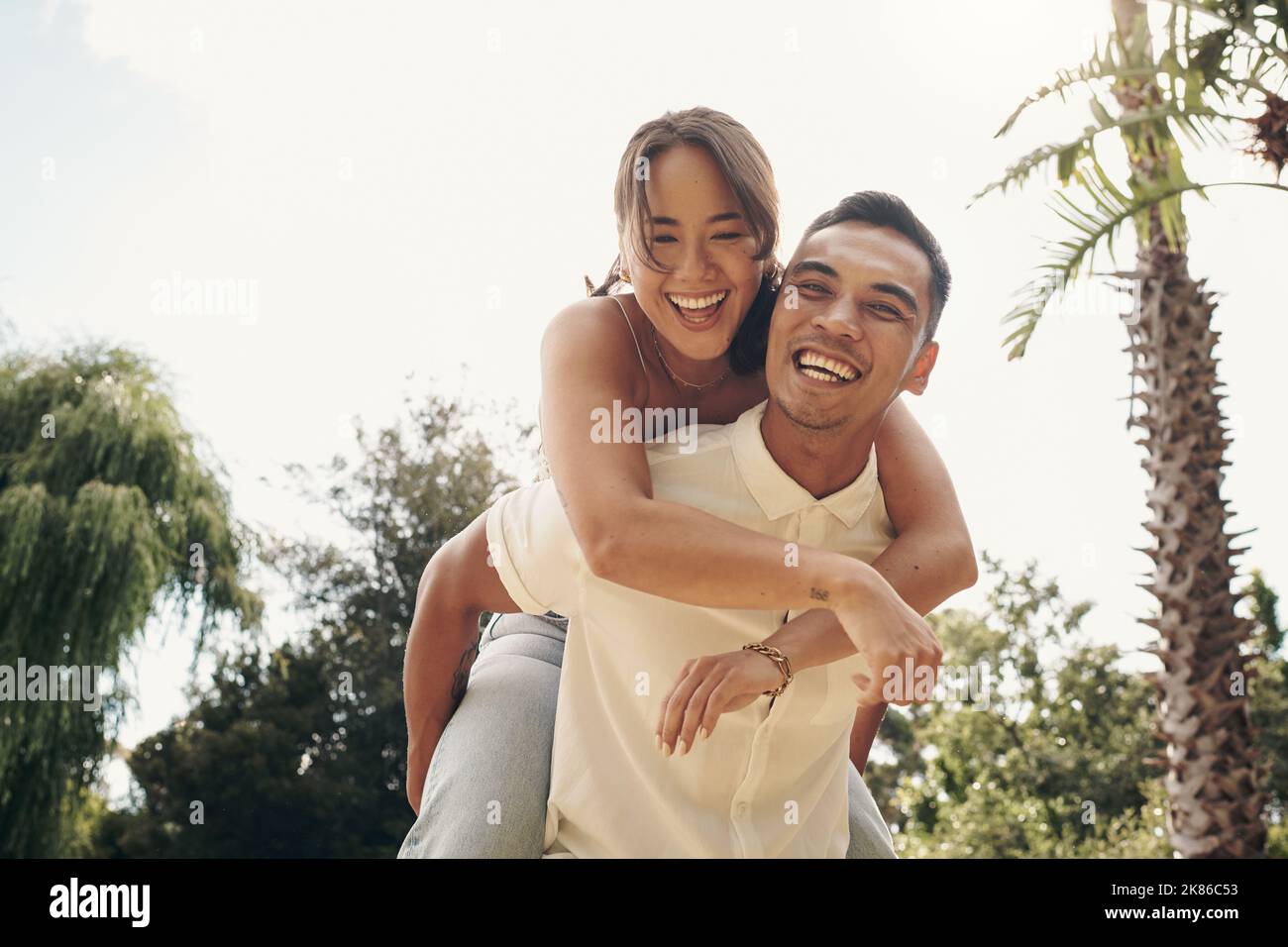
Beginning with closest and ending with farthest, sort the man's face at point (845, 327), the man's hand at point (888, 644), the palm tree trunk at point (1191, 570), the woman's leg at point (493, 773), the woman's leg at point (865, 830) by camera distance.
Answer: the man's hand at point (888, 644), the woman's leg at point (493, 773), the man's face at point (845, 327), the woman's leg at point (865, 830), the palm tree trunk at point (1191, 570)

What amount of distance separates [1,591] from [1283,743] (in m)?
21.6

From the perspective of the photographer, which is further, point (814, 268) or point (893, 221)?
point (893, 221)

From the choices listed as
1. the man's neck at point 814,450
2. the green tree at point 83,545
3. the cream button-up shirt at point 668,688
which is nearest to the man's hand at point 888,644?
the cream button-up shirt at point 668,688

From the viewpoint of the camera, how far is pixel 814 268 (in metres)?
2.71

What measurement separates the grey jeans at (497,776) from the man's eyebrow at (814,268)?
116cm

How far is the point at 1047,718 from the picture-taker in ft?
74.9

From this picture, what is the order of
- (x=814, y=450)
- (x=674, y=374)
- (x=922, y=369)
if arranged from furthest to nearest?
(x=674, y=374) → (x=922, y=369) → (x=814, y=450)

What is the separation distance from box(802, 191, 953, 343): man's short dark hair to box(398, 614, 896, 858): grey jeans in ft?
4.11

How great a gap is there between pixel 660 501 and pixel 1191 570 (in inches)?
256

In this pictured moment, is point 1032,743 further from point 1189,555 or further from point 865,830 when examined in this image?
point 865,830

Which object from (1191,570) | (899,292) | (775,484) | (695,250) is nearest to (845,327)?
(899,292)

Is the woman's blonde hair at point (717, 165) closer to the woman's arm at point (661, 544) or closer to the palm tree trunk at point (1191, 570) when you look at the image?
the woman's arm at point (661, 544)

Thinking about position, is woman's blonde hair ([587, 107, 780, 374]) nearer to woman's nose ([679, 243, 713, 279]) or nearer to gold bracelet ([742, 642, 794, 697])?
woman's nose ([679, 243, 713, 279])

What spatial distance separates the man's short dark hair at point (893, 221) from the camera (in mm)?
2850
